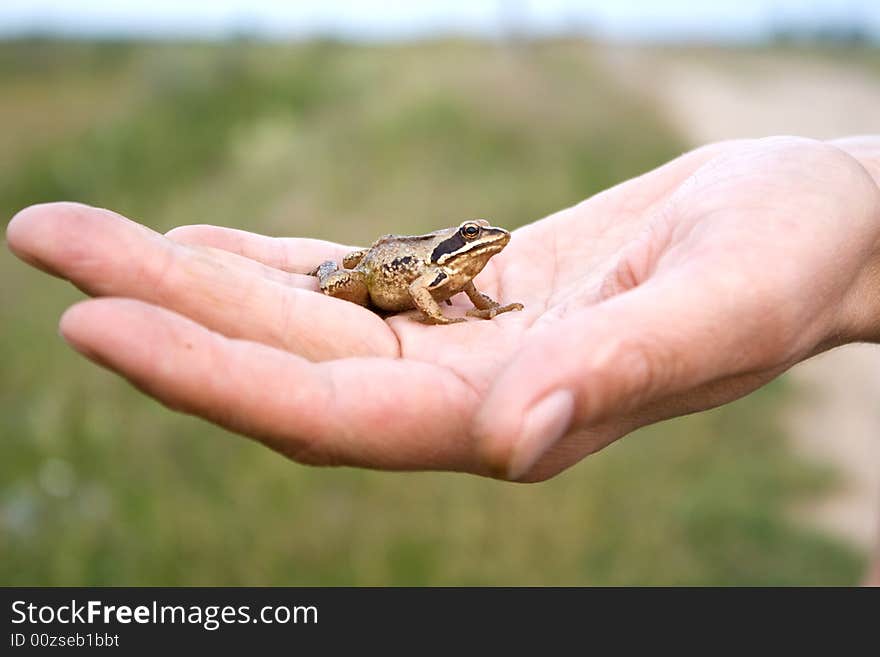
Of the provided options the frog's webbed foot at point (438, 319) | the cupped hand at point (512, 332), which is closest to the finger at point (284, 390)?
the cupped hand at point (512, 332)

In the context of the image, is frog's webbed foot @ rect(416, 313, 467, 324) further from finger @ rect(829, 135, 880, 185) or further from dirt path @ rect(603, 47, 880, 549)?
dirt path @ rect(603, 47, 880, 549)

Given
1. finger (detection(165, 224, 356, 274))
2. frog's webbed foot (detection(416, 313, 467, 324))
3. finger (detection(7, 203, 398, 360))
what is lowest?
finger (detection(7, 203, 398, 360))

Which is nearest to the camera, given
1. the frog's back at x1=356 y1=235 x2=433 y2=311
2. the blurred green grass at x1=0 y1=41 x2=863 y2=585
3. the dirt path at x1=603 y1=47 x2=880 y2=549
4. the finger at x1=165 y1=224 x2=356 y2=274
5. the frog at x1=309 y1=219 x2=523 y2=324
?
the finger at x1=165 y1=224 x2=356 y2=274

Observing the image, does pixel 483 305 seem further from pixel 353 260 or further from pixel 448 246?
pixel 353 260

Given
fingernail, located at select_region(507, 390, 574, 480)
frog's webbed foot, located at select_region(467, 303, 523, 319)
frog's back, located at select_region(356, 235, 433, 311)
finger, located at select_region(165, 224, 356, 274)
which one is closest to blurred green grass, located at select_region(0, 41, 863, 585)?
frog's webbed foot, located at select_region(467, 303, 523, 319)

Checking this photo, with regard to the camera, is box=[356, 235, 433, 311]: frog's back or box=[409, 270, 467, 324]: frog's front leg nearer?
box=[409, 270, 467, 324]: frog's front leg

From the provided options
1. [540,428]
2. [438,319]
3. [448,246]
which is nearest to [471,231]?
[448,246]
